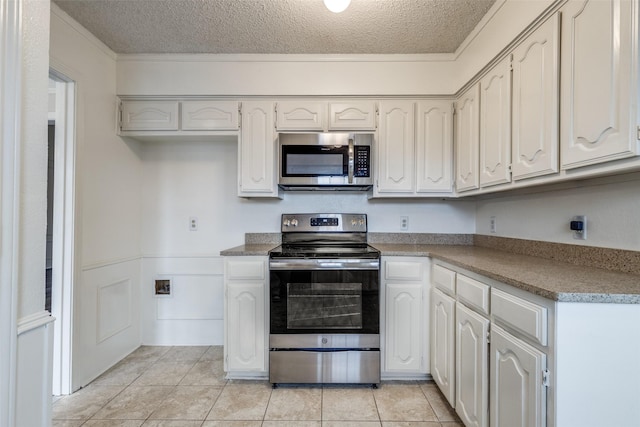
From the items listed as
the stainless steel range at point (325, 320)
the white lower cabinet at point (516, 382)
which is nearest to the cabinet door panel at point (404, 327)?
the stainless steel range at point (325, 320)

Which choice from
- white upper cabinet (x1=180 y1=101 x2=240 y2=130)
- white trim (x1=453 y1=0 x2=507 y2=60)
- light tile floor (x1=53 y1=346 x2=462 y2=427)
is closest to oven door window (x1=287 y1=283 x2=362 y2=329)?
light tile floor (x1=53 y1=346 x2=462 y2=427)

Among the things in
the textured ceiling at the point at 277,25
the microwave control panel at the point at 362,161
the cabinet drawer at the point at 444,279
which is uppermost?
the textured ceiling at the point at 277,25

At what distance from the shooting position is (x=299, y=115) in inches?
96.3

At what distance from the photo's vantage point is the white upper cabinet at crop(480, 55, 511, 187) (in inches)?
68.3

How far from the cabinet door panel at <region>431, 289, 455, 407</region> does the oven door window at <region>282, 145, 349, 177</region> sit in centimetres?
112

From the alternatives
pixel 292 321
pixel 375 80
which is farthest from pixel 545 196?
pixel 292 321

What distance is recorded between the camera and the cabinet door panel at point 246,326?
2.13 m

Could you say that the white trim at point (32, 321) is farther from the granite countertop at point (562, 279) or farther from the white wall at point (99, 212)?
the granite countertop at point (562, 279)

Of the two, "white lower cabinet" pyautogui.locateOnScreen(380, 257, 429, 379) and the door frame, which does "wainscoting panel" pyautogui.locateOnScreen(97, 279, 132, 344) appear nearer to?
the door frame

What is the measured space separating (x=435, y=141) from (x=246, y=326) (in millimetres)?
1972

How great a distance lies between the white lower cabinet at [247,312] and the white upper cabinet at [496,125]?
5.12 ft

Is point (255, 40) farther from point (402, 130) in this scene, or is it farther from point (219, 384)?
point (219, 384)

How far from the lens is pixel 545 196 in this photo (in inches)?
71.7

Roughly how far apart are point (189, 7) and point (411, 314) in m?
2.45
